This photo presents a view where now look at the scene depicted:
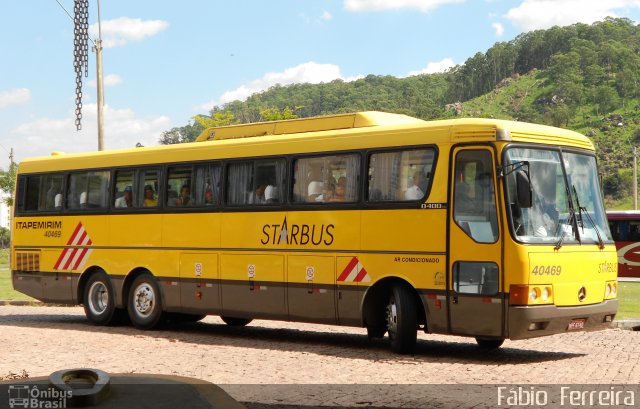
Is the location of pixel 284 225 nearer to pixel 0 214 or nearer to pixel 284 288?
pixel 284 288

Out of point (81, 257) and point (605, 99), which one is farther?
point (605, 99)

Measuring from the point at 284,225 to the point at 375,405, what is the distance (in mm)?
7516

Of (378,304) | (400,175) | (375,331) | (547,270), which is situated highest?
(400,175)

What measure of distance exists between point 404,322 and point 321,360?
157 cm

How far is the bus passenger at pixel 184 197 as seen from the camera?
1930 centimetres

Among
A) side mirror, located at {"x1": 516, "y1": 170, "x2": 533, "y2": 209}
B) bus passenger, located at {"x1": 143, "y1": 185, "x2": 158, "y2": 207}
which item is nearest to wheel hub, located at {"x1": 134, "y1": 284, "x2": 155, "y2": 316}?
bus passenger, located at {"x1": 143, "y1": 185, "x2": 158, "y2": 207}

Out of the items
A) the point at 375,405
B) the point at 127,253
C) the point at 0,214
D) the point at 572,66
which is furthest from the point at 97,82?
the point at 572,66

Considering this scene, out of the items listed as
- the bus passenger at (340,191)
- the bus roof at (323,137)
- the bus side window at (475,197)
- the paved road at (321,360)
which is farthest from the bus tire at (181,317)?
the bus side window at (475,197)

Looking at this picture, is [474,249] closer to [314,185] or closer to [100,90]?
[314,185]

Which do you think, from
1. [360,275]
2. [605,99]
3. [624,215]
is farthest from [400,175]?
[605,99]

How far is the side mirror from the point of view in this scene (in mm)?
14164

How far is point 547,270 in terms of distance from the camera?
47.2ft

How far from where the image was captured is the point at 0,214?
431ft

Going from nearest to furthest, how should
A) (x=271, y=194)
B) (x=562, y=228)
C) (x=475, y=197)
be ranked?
(x=475, y=197), (x=562, y=228), (x=271, y=194)
